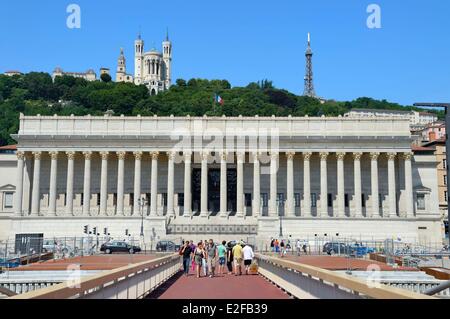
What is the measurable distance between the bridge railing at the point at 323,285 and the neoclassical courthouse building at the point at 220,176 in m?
53.1

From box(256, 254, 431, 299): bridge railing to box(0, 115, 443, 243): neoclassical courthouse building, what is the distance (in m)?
53.1

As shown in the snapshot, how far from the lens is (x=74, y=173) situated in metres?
80.8

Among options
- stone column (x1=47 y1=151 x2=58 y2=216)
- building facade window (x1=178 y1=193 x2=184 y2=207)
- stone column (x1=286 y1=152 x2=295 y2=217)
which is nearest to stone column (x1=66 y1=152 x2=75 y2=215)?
stone column (x1=47 y1=151 x2=58 y2=216)

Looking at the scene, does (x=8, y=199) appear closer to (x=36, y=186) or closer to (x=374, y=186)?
(x=36, y=186)

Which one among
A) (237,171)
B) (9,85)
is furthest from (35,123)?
(9,85)

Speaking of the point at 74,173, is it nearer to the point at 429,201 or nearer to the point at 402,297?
the point at 429,201

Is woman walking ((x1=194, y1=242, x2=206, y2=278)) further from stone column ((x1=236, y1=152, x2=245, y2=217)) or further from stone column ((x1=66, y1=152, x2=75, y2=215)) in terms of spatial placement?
stone column ((x1=66, y1=152, x2=75, y2=215))

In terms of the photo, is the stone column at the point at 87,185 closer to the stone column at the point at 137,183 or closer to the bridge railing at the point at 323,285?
the stone column at the point at 137,183

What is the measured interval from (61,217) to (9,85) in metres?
129

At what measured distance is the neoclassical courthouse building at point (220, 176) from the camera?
2968 inches

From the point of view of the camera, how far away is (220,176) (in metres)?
80.0

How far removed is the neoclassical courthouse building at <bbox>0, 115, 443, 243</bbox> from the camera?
75.4m

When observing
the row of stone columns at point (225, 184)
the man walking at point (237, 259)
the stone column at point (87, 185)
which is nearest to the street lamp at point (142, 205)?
the row of stone columns at point (225, 184)

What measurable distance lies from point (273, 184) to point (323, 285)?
2584 inches
